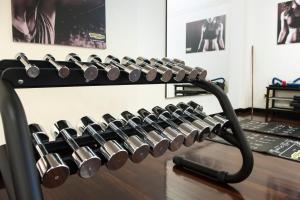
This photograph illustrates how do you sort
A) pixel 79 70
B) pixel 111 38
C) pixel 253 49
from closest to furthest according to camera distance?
pixel 79 70 < pixel 111 38 < pixel 253 49

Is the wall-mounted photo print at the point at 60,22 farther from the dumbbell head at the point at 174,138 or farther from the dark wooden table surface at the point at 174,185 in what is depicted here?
the dumbbell head at the point at 174,138

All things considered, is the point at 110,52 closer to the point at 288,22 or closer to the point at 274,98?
the point at 274,98

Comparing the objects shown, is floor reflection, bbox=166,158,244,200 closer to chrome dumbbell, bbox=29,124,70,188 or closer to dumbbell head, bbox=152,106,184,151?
dumbbell head, bbox=152,106,184,151

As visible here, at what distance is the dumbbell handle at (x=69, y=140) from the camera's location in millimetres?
728

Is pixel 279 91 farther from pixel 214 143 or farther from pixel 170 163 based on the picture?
pixel 170 163

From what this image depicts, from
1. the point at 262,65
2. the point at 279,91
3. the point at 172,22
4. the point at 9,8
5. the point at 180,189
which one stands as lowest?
the point at 180,189

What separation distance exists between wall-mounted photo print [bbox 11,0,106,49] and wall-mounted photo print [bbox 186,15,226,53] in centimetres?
164

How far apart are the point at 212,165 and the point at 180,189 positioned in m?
0.38

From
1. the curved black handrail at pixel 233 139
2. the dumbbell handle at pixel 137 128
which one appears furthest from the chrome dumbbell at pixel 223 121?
the dumbbell handle at pixel 137 128

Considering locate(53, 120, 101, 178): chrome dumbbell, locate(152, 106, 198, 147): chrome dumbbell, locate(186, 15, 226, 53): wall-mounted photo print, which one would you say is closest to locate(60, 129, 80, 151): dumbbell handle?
locate(53, 120, 101, 178): chrome dumbbell

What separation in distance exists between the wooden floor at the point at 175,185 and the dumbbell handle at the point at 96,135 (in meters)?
0.38

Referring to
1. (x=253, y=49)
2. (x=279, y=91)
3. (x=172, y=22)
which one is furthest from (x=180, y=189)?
(x=253, y=49)

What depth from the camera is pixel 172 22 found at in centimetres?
312

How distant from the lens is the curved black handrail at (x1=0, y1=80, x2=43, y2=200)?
505 millimetres
